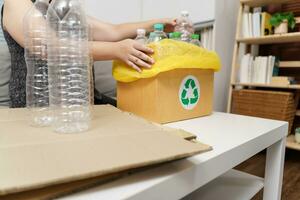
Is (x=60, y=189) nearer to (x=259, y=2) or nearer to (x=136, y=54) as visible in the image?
(x=136, y=54)

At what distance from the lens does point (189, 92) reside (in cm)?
85

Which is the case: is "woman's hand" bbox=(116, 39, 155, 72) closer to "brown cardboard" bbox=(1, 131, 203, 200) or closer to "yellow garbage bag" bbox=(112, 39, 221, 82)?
"yellow garbage bag" bbox=(112, 39, 221, 82)

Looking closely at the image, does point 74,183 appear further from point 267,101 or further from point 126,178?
point 267,101

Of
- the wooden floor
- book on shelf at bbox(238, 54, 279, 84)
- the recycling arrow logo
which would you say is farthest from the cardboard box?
book on shelf at bbox(238, 54, 279, 84)

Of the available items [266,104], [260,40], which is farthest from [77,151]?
[260,40]

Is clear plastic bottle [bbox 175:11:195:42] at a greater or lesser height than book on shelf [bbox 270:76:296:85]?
greater

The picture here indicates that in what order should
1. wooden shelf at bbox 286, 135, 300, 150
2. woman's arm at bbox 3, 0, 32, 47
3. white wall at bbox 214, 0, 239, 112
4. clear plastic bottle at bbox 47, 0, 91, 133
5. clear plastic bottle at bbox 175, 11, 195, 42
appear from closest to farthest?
clear plastic bottle at bbox 47, 0, 91, 133 → woman's arm at bbox 3, 0, 32, 47 → clear plastic bottle at bbox 175, 11, 195, 42 → wooden shelf at bbox 286, 135, 300, 150 → white wall at bbox 214, 0, 239, 112

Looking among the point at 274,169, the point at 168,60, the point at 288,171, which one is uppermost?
the point at 168,60

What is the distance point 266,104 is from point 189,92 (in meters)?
1.36

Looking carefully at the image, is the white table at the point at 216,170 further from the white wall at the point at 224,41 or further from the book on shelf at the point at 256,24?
the book on shelf at the point at 256,24

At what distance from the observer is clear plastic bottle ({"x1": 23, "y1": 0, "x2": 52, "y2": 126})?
0.68m

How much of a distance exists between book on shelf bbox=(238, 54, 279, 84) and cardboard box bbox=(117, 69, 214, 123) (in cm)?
130

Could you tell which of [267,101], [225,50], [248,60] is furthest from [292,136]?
[225,50]

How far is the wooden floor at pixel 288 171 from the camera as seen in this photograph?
1.40 metres
